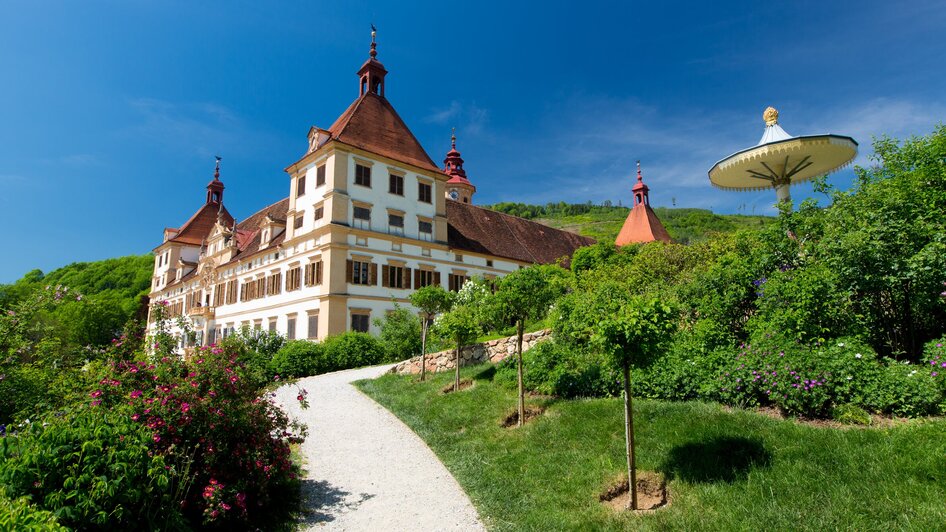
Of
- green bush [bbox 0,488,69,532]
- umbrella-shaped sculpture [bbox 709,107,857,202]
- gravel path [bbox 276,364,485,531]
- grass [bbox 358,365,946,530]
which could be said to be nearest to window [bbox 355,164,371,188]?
gravel path [bbox 276,364,485,531]

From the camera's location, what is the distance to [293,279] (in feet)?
104

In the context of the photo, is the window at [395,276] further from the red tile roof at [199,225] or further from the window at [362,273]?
the red tile roof at [199,225]

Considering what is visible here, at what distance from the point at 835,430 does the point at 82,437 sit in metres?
8.65

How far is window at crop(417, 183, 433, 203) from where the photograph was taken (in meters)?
33.6

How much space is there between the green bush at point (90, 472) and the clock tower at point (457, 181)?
48067 millimetres

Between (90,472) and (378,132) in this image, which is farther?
(378,132)

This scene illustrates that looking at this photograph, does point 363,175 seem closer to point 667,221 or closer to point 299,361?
point 299,361

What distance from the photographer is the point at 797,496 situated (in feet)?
17.7

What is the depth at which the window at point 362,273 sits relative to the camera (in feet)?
96.2

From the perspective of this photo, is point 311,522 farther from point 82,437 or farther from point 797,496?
point 797,496

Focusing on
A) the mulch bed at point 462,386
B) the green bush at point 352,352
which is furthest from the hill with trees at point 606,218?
the mulch bed at point 462,386

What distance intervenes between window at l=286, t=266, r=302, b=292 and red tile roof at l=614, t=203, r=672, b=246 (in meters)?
27.1

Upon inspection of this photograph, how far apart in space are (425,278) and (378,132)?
10.3 metres

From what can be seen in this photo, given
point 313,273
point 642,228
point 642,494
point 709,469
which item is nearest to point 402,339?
point 313,273
